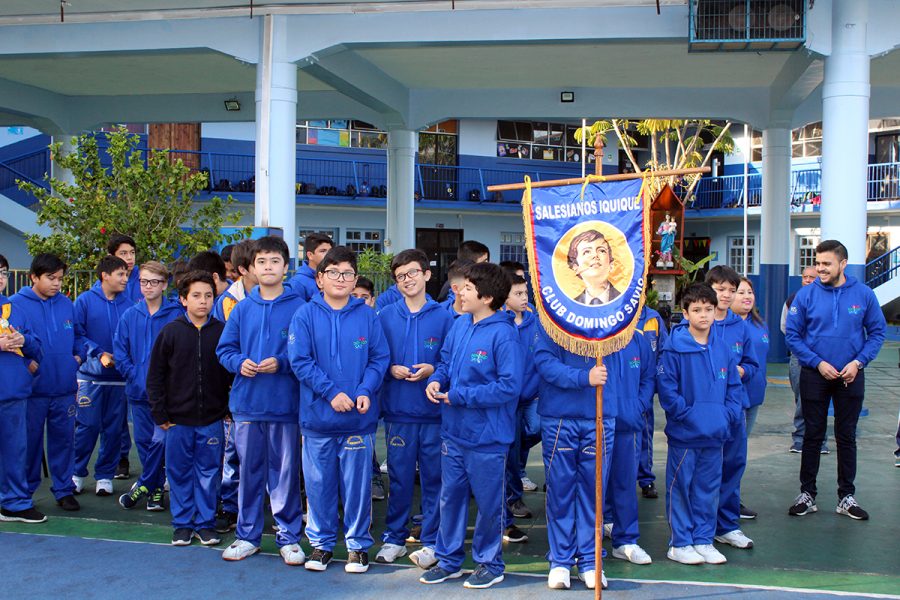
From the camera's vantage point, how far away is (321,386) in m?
5.00

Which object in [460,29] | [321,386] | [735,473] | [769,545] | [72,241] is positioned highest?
[460,29]

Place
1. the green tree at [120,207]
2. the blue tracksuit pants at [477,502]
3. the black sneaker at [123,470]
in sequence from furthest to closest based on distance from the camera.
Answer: the green tree at [120,207] < the black sneaker at [123,470] < the blue tracksuit pants at [477,502]

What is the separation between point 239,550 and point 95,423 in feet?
7.58

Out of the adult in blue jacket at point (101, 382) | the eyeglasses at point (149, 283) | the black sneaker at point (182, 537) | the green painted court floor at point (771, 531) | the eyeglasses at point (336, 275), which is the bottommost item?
the green painted court floor at point (771, 531)

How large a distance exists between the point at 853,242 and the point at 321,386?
7.33 m

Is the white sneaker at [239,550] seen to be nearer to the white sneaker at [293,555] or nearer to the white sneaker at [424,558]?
the white sneaker at [293,555]

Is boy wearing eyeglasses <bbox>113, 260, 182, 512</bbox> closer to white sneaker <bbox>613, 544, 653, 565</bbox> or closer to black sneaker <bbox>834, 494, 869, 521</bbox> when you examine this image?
white sneaker <bbox>613, 544, 653, 565</bbox>

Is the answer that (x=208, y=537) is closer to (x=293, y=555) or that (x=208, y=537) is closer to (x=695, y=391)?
(x=293, y=555)

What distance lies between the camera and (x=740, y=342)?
19.3ft

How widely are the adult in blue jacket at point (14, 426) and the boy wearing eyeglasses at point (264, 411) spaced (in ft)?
5.26

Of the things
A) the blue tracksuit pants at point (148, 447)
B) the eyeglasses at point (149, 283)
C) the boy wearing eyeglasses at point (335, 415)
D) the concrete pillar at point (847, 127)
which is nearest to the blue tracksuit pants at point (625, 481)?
the boy wearing eyeglasses at point (335, 415)

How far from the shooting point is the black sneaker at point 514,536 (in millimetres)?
5672

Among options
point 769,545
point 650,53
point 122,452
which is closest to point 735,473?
point 769,545

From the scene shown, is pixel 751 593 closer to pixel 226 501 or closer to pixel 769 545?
pixel 769 545
